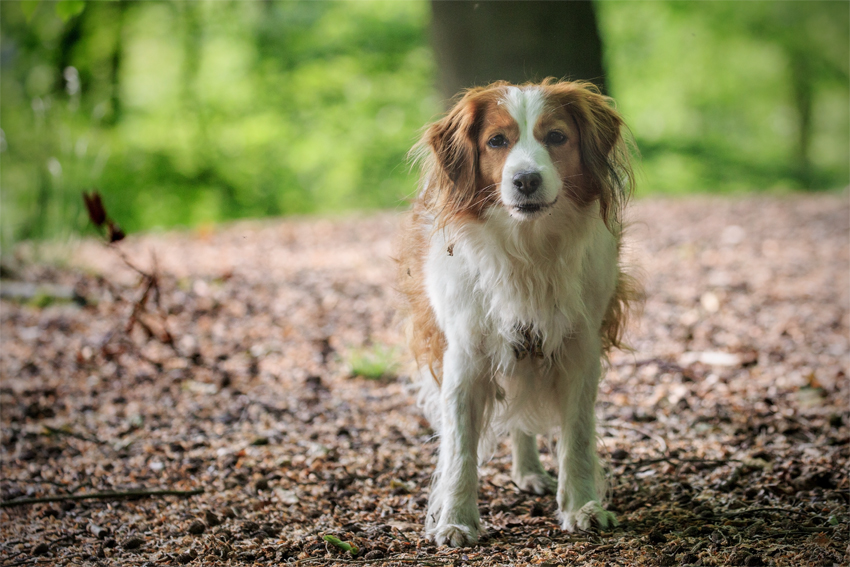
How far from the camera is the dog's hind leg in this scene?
10.3ft

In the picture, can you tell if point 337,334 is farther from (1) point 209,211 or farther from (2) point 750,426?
(1) point 209,211

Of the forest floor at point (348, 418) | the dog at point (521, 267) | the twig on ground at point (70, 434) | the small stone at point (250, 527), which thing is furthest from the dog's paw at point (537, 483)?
the twig on ground at point (70, 434)

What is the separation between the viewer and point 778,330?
192 inches

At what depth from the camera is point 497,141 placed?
2.47 meters

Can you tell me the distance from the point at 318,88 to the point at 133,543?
1299 cm

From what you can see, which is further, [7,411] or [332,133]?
[332,133]

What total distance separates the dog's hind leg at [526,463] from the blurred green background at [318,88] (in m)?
11.0

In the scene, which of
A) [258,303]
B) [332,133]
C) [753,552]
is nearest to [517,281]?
[753,552]

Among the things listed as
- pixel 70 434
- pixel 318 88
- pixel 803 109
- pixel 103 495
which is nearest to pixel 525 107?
pixel 103 495

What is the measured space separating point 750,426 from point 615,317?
1189 millimetres

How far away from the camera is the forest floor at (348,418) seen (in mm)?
2575

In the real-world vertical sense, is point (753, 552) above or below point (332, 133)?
below

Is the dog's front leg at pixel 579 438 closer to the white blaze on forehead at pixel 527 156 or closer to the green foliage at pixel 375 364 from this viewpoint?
the white blaze on forehead at pixel 527 156

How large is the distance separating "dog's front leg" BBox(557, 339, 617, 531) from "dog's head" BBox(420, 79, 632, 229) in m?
0.56
